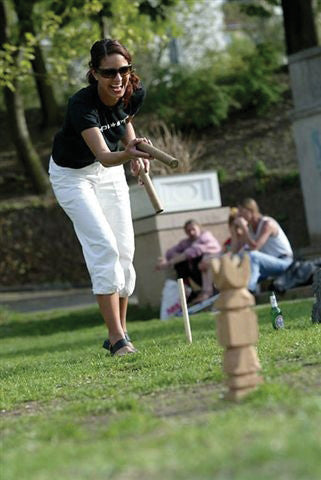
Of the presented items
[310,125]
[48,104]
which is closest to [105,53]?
[310,125]

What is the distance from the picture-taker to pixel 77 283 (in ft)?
87.2

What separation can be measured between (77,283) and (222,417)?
22273mm

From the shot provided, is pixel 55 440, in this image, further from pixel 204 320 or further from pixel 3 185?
pixel 3 185

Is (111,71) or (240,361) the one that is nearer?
(240,361)

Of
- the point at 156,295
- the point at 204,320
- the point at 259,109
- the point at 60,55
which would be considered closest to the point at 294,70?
the point at 156,295

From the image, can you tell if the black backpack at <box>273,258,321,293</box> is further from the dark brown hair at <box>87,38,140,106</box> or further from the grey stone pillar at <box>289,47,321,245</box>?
the dark brown hair at <box>87,38,140,106</box>

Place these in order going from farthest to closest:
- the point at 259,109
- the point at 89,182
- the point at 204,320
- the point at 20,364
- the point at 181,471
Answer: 1. the point at 259,109
2. the point at 204,320
3. the point at 20,364
4. the point at 89,182
5. the point at 181,471

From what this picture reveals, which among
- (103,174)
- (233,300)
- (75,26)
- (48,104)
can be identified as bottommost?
(233,300)

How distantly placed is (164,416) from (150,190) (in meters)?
2.75

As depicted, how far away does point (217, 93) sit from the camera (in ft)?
94.5

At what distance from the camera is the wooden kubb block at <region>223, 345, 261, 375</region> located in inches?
192

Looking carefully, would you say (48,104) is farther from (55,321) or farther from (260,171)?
(55,321)

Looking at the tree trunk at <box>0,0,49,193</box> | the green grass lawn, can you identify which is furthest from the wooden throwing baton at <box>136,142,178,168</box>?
the tree trunk at <box>0,0,49,193</box>

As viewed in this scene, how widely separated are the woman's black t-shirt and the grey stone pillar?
364 inches
